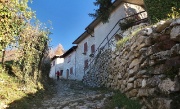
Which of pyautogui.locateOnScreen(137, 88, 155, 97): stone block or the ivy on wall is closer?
pyautogui.locateOnScreen(137, 88, 155, 97): stone block

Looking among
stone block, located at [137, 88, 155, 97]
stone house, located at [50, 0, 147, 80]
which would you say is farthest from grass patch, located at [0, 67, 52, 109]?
stone house, located at [50, 0, 147, 80]

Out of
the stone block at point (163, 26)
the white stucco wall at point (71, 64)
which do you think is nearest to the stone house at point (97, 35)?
the white stucco wall at point (71, 64)

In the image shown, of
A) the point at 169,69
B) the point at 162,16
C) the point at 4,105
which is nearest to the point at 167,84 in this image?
the point at 169,69

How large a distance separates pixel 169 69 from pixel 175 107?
3.40ft

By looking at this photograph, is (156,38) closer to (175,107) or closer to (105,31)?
(175,107)

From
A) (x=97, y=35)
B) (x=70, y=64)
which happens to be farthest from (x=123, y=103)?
(x=70, y=64)

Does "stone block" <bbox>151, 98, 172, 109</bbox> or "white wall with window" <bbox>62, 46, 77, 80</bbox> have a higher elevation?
"white wall with window" <bbox>62, 46, 77, 80</bbox>

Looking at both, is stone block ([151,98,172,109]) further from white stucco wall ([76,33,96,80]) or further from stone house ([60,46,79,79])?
stone house ([60,46,79,79])

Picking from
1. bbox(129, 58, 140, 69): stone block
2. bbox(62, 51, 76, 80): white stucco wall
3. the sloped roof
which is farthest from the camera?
bbox(62, 51, 76, 80): white stucco wall

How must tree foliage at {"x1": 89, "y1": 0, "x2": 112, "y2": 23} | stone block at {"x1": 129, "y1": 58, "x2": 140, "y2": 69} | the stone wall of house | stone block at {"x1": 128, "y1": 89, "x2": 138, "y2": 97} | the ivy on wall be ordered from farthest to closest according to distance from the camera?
tree foliage at {"x1": 89, "y1": 0, "x2": 112, "y2": 23} < the ivy on wall < stone block at {"x1": 129, "y1": 58, "x2": 140, "y2": 69} < stone block at {"x1": 128, "y1": 89, "x2": 138, "y2": 97} < the stone wall of house

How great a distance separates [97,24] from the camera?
26.0 meters

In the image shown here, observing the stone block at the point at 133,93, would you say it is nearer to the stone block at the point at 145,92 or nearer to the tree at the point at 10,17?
the stone block at the point at 145,92

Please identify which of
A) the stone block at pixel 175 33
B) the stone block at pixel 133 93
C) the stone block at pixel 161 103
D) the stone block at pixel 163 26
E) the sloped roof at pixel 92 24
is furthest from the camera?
the sloped roof at pixel 92 24

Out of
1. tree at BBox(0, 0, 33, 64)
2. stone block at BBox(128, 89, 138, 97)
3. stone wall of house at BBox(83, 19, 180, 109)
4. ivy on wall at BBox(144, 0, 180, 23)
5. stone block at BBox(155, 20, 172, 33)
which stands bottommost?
stone block at BBox(128, 89, 138, 97)
